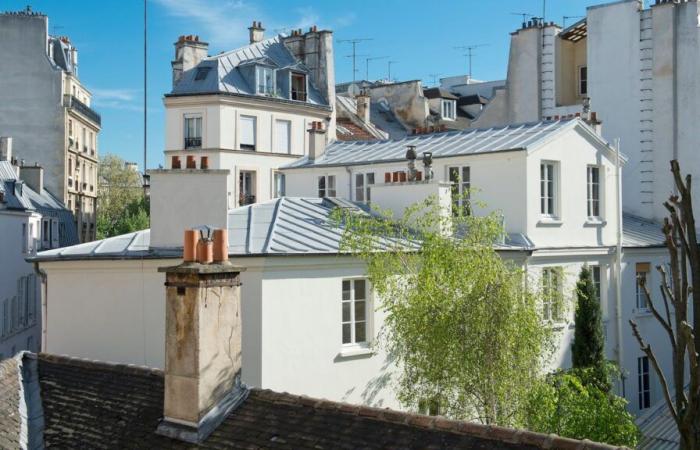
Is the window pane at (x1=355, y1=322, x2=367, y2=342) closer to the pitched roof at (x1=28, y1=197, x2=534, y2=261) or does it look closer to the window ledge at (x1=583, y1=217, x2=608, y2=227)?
the pitched roof at (x1=28, y1=197, x2=534, y2=261)

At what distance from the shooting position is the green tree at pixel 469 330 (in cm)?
1334

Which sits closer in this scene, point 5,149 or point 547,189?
point 547,189

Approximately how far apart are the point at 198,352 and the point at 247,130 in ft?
99.6

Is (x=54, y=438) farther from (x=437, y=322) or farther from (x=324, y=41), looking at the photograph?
(x=324, y=41)

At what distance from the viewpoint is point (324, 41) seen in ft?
144

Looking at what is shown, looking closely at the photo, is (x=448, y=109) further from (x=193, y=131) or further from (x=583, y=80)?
(x=583, y=80)

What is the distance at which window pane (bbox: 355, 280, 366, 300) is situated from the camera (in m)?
17.4

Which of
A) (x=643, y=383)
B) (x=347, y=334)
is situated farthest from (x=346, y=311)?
(x=643, y=383)

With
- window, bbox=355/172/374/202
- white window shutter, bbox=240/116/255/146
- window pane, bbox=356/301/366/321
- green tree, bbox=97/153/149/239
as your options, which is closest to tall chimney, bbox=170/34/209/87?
white window shutter, bbox=240/116/255/146

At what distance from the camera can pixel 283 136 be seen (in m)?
41.2

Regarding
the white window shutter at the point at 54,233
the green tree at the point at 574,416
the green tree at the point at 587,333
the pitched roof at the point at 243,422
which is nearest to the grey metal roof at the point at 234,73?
the white window shutter at the point at 54,233

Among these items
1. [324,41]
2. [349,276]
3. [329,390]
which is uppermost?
[324,41]

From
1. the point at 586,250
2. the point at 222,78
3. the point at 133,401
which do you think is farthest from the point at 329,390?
the point at 222,78

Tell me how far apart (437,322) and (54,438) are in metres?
5.84
